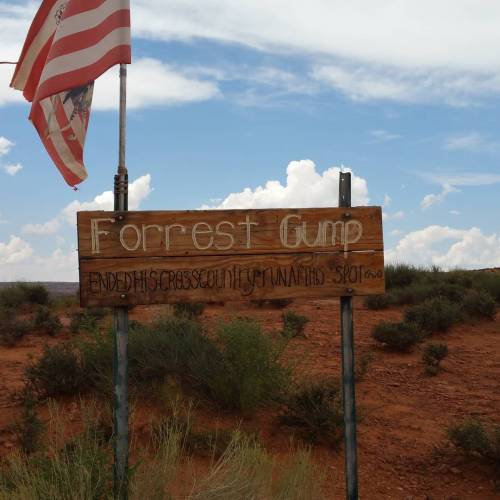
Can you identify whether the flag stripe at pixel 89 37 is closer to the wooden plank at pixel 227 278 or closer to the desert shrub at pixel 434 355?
the wooden plank at pixel 227 278

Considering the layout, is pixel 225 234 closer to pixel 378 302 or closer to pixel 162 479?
pixel 162 479

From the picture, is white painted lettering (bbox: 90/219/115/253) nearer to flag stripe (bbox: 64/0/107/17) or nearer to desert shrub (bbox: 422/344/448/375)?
flag stripe (bbox: 64/0/107/17)

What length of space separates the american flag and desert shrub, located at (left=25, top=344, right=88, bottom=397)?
3082 mm

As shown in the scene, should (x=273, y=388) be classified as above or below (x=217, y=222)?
below

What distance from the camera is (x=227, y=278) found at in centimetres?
469

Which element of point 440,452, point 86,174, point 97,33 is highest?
point 97,33

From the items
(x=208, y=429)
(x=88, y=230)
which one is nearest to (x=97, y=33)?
(x=88, y=230)

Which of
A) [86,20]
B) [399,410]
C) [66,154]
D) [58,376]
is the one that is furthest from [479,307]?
[86,20]

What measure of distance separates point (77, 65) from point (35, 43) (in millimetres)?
1489

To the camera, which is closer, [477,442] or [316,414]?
[477,442]

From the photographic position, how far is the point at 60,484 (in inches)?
159

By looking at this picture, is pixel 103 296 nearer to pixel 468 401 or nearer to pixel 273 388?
pixel 273 388

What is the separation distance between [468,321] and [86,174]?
11073mm

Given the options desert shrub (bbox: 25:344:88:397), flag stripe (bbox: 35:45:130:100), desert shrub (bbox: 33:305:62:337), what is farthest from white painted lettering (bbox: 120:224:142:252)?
desert shrub (bbox: 33:305:62:337)
